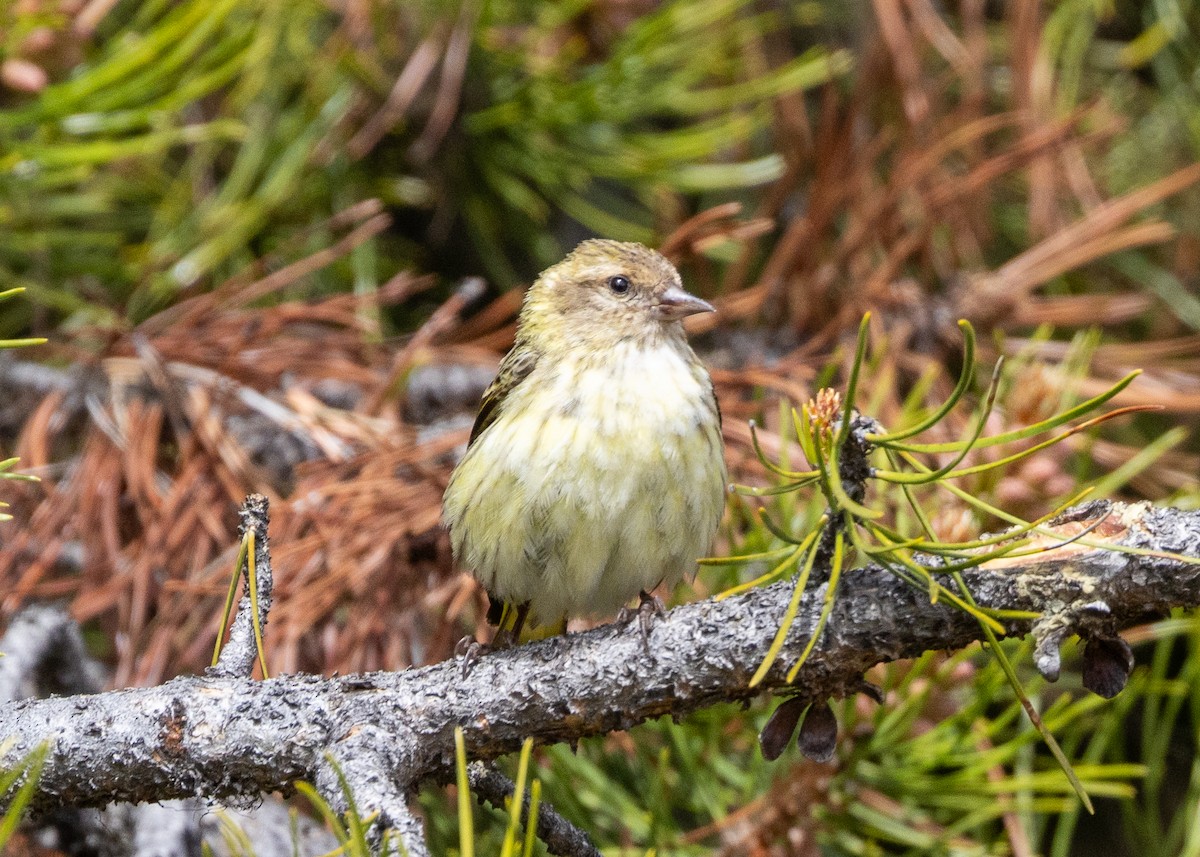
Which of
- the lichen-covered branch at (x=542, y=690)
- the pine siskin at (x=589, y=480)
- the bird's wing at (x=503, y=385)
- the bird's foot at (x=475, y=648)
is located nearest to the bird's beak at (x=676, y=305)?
the pine siskin at (x=589, y=480)

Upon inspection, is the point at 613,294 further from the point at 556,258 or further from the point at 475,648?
the point at 475,648

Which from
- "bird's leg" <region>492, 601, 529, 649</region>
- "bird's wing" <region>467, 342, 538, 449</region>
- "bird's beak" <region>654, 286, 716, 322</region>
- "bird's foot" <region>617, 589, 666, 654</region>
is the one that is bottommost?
"bird's leg" <region>492, 601, 529, 649</region>

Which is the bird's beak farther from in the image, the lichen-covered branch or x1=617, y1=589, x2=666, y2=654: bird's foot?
the lichen-covered branch

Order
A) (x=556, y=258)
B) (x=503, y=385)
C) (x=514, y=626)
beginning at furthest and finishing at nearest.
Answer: (x=556, y=258)
(x=514, y=626)
(x=503, y=385)

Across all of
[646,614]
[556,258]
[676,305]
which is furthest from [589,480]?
[556,258]

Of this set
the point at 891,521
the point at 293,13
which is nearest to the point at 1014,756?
the point at 891,521

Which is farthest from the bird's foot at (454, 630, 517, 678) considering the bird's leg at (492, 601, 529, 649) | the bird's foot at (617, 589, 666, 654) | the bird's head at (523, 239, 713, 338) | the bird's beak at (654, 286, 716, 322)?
the bird's beak at (654, 286, 716, 322)

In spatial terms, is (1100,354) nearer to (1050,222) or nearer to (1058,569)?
(1050,222)

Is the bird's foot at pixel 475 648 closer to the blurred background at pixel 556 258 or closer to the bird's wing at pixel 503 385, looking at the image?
the blurred background at pixel 556 258
